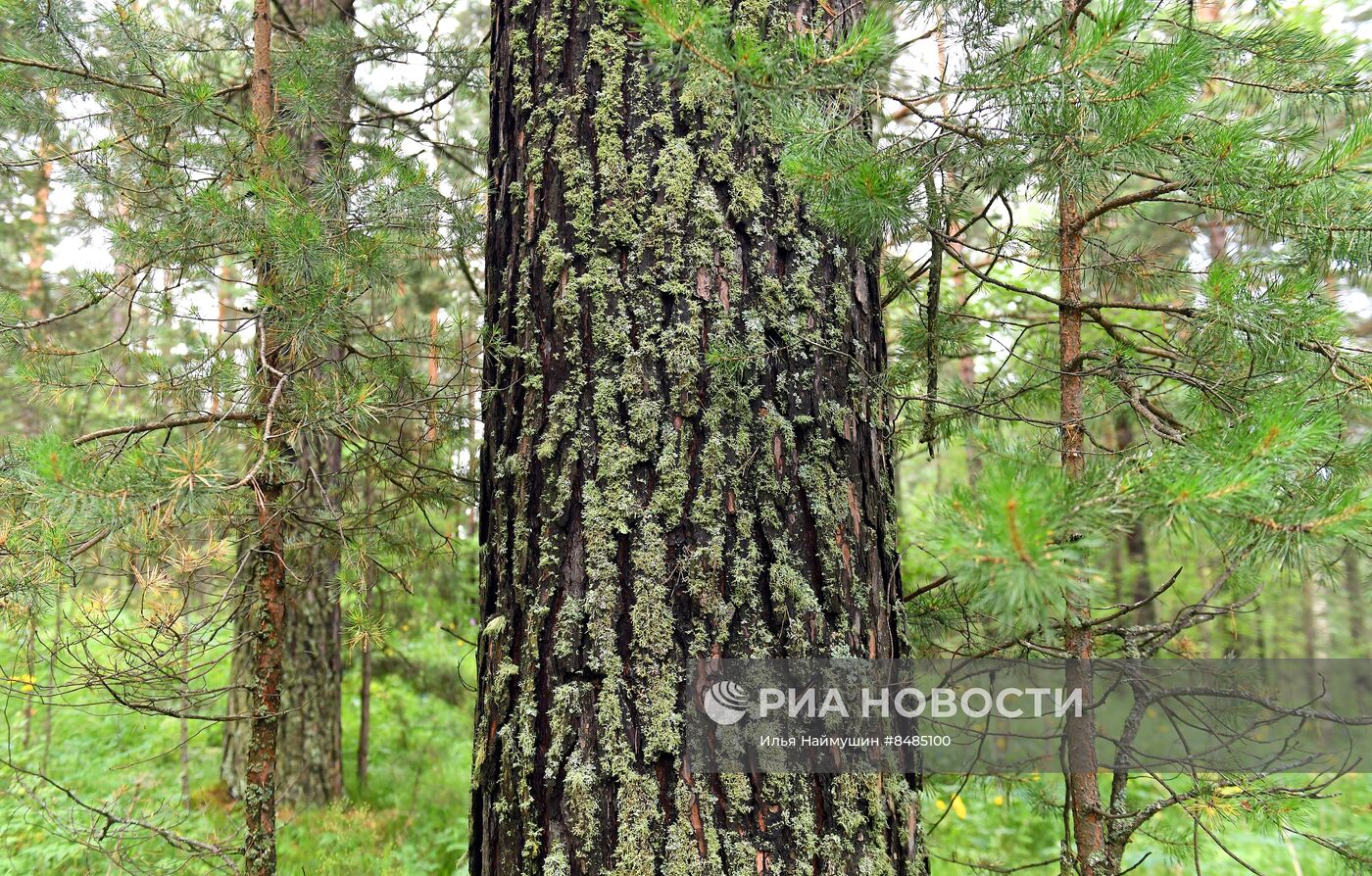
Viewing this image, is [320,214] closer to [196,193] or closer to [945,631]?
[196,193]

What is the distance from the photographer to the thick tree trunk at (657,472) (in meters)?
1.39

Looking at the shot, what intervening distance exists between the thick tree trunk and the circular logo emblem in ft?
0.18

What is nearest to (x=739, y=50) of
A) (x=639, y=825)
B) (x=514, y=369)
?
(x=514, y=369)

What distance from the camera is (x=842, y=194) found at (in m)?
1.37

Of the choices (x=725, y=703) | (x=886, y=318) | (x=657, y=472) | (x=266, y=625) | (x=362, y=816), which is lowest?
(x=362, y=816)

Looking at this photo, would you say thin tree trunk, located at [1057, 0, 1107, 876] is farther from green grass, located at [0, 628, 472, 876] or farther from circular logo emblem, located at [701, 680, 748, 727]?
green grass, located at [0, 628, 472, 876]

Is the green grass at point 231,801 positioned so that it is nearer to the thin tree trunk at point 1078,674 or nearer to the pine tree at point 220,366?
the pine tree at point 220,366

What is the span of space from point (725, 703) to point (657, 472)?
47cm

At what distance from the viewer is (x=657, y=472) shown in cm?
151

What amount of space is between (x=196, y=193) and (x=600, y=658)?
1744mm

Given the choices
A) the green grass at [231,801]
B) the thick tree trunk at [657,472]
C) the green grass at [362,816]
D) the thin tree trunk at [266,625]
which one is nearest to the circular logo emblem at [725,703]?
the thick tree trunk at [657,472]

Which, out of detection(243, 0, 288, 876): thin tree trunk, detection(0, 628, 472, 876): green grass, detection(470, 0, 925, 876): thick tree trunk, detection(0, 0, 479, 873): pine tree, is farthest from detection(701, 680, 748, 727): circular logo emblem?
detection(0, 628, 472, 876): green grass

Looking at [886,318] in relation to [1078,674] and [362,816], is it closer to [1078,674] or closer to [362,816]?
[1078,674]

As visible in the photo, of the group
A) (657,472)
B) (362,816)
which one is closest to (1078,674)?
(657,472)
